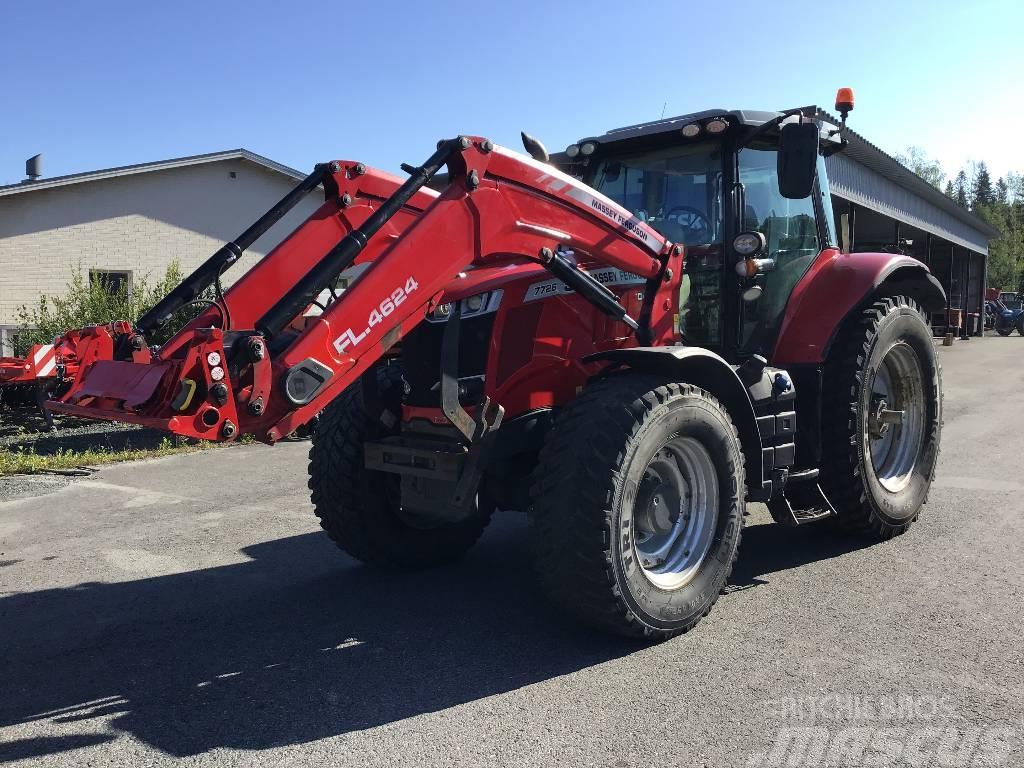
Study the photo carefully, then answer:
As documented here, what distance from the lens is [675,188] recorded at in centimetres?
533

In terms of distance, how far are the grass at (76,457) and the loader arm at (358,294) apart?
5325 millimetres

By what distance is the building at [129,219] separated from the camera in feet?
49.1

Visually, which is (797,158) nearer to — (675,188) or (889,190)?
(675,188)

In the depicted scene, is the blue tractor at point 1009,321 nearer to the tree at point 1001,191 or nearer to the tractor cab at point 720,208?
the tractor cab at point 720,208

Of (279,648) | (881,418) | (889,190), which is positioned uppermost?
(889,190)

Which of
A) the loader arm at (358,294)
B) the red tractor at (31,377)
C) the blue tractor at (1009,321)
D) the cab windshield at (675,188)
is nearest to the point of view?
the loader arm at (358,294)

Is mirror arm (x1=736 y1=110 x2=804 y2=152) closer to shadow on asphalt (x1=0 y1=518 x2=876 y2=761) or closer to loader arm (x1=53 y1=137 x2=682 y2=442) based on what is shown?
loader arm (x1=53 y1=137 x2=682 y2=442)

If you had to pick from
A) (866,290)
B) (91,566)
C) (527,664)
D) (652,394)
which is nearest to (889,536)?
(866,290)

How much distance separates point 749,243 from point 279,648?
10.7 feet

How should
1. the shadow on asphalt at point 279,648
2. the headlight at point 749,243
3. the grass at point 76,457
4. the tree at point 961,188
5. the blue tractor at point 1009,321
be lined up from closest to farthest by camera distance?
1. the shadow on asphalt at point 279,648
2. the headlight at point 749,243
3. the grass at point 76,457
4. the blue tractor at point 1009,321
5. the tree at point 961,188

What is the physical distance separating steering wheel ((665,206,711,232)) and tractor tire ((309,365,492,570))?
77.0 inches

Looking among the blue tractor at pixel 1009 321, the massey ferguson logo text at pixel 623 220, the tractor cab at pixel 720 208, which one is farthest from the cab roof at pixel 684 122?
the blue tractor at pixel 1009 321

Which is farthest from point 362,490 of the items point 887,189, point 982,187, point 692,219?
point 982,187

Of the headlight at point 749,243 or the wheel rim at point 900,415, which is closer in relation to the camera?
the headlight at point 749,243
